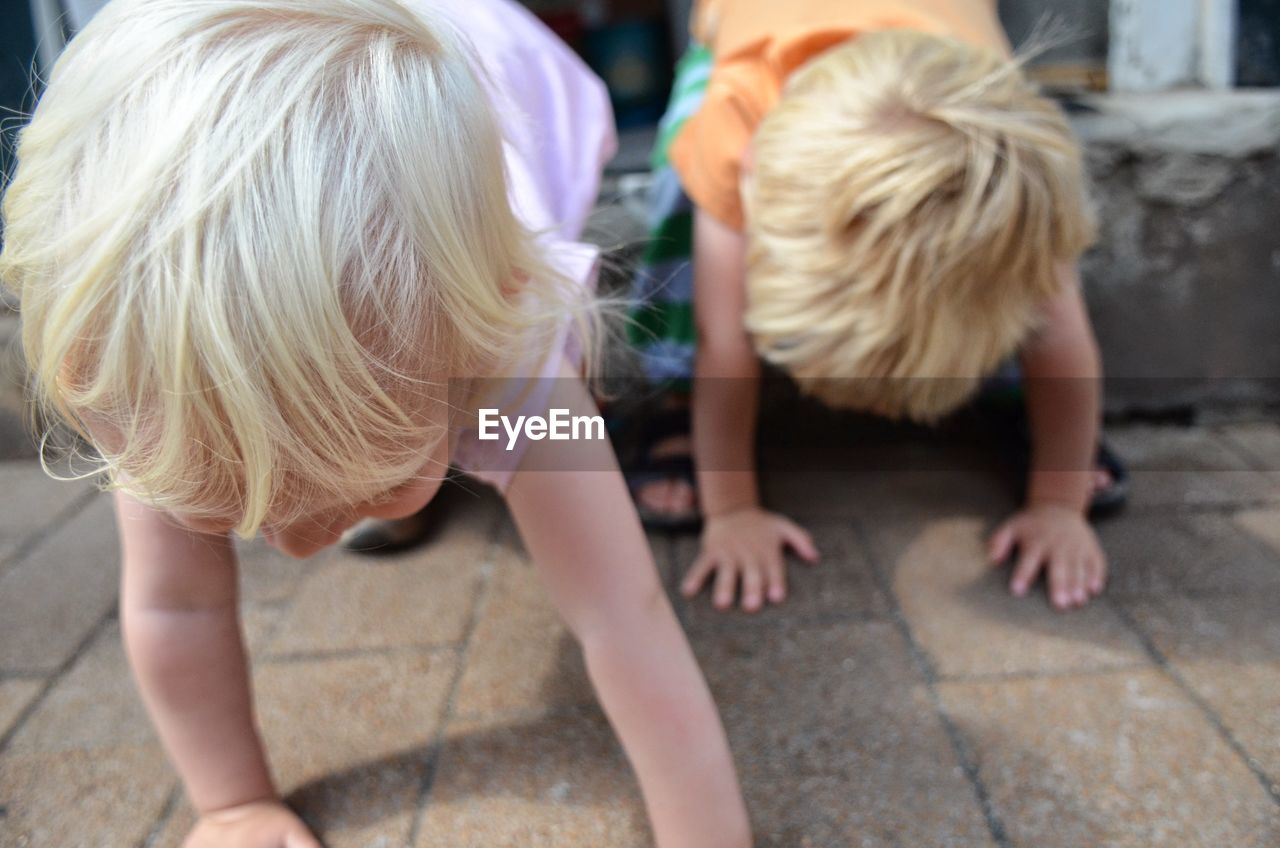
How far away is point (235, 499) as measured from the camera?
A: 1.93 feet

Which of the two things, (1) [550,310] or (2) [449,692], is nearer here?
(1) [550,310]

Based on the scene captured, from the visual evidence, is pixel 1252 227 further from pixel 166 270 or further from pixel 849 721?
pixel 166 270

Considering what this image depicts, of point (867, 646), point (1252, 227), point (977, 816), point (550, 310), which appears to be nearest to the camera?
point (550, 310)

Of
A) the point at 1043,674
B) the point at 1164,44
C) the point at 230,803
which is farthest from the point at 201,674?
Answer: the point at 1164,44

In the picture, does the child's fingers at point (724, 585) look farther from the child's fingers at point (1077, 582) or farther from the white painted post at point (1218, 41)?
the white painted post at point (1218, 41)

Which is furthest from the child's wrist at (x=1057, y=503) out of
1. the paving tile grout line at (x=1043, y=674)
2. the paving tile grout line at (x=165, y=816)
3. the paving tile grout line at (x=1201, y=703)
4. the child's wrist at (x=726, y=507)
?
the paving tile grout line at (x=165, y=816)

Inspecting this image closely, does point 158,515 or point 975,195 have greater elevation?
point 975,195

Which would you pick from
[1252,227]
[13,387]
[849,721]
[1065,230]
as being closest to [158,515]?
[849,721]

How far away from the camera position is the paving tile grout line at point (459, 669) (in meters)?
0.87

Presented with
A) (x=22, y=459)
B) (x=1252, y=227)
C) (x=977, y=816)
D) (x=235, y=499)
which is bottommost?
(x=22, y=459)

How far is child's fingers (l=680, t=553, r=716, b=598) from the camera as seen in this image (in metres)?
1.16

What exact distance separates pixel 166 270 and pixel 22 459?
132cm

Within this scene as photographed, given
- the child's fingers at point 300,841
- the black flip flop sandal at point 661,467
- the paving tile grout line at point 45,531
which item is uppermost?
the child's fingers at point 300,841

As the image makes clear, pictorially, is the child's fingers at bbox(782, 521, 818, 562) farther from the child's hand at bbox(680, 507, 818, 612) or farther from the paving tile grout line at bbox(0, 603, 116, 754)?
the paving tile grout line at bbox(0, 603, 116, 754)
